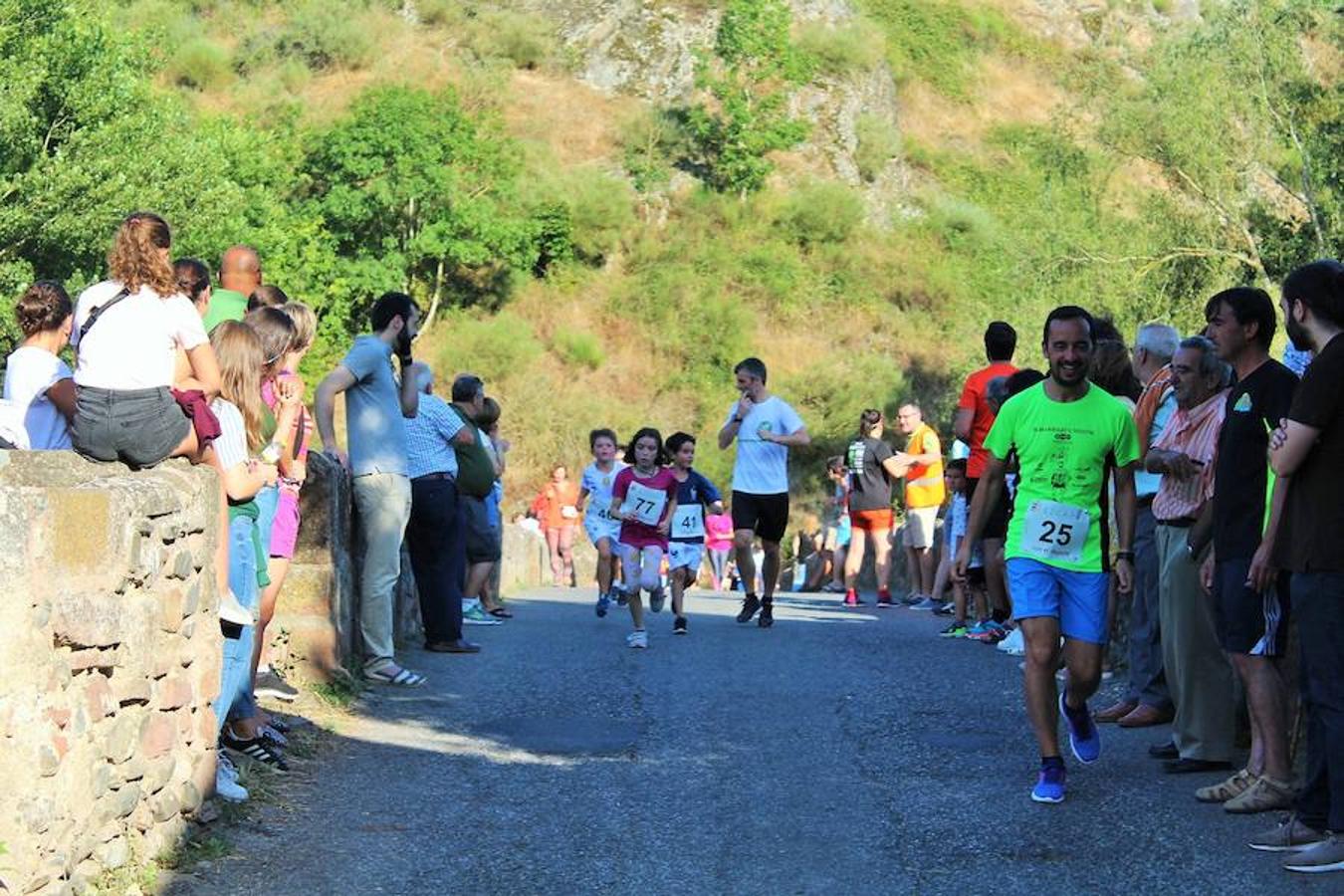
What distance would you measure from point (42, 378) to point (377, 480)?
3195mm

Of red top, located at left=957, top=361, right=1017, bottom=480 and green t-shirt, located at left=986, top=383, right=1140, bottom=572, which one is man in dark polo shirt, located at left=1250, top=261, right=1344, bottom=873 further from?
red top, located at left=957, top=361, right=1017, bottom=480

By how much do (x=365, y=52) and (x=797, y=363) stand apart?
19762 millimetres

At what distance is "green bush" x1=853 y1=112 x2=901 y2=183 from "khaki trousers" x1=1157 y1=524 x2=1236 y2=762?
46116mm

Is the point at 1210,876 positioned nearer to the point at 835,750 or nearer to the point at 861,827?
the point at 861,827

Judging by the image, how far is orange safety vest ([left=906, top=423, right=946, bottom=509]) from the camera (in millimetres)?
18875

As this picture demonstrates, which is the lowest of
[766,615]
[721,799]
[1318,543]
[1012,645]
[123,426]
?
[721,799]

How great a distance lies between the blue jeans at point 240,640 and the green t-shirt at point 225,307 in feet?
6.06

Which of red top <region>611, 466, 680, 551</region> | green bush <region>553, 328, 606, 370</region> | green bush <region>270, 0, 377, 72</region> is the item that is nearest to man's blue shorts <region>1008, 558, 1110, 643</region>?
red top <region>611, 466, 680, 551</region>

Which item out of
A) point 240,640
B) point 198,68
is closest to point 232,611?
point 240,640

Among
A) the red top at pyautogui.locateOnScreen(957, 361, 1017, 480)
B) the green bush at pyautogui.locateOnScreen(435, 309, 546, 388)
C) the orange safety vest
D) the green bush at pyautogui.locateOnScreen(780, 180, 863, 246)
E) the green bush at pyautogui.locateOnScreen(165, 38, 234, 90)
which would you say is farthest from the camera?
the green bush at pyautogui.locateOnScreen(165, 38, 234, 90)

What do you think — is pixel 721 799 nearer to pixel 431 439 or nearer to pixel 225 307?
pixel 225 307

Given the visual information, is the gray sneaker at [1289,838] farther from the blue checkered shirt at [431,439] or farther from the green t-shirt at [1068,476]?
the blue checkered shirt at [431,439]

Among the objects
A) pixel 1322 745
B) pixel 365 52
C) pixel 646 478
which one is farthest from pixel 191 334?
pixel 365 52

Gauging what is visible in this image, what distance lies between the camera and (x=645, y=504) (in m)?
14.0
